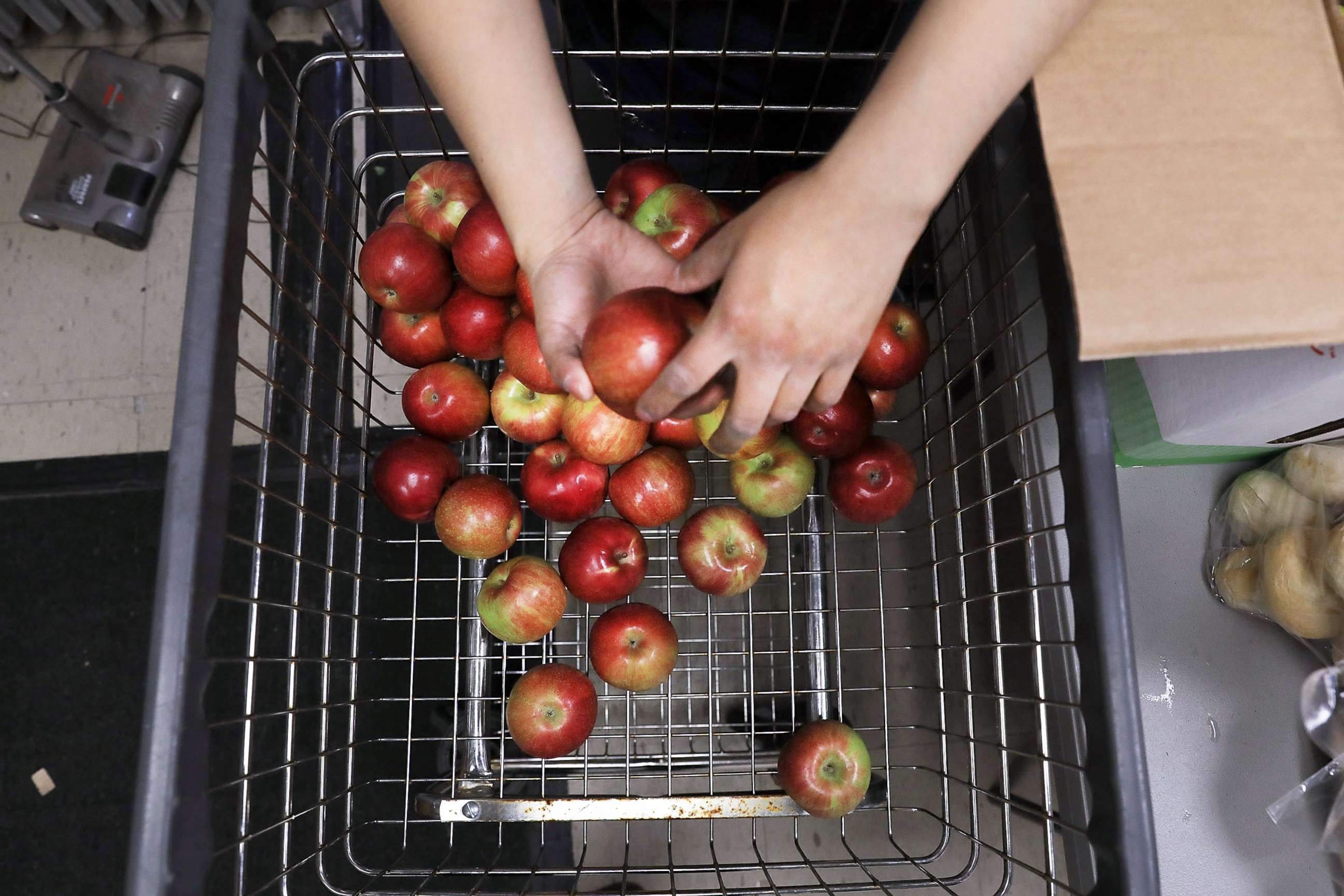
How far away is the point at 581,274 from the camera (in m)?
0.69

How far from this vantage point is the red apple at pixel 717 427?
0.78m

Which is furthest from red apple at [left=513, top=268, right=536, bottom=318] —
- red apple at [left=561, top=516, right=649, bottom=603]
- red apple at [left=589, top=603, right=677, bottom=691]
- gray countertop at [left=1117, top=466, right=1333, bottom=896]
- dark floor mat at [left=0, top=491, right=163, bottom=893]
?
dark floor mat at [left=0, top=491, right=163, bottom=893]

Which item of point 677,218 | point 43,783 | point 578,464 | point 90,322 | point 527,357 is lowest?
point 43,783

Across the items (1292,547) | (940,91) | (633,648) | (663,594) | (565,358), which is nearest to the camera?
(940,91)

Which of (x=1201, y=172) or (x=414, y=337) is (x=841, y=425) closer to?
(x=1201, y=172)

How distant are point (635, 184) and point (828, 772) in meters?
0.65

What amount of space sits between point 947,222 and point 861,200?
1.43ft

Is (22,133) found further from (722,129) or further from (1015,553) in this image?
(1015,553)

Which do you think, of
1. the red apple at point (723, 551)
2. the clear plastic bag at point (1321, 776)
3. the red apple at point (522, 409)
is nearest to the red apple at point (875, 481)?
the red apple at point (723, 551)

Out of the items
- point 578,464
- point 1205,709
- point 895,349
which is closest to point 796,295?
point 895,349

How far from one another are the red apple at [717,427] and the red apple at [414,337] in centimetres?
32

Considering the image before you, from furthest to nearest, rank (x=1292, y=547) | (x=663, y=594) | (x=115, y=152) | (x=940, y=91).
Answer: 1. (x=115, y=152)
2. (x=663, y=594)
3. (x=1292, y=547)
4. (x=940, y=91)

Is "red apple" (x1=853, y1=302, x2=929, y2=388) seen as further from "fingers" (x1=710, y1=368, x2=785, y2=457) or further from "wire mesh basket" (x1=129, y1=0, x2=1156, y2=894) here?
"fingers" (x1=710, y1=368, x2=785, y2=457)

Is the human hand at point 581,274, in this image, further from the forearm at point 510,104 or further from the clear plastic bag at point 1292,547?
the clear plastic bag at point 1292,547
